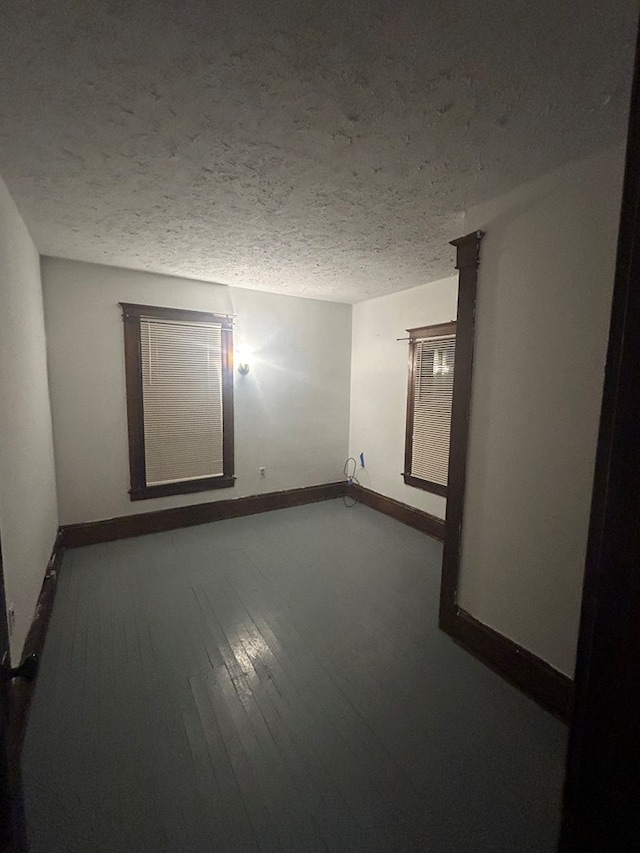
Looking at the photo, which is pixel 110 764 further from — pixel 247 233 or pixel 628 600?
pixel 247 233

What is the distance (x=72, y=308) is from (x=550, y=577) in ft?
13.1

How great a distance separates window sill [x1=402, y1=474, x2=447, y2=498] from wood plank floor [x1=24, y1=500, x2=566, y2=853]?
107 cm

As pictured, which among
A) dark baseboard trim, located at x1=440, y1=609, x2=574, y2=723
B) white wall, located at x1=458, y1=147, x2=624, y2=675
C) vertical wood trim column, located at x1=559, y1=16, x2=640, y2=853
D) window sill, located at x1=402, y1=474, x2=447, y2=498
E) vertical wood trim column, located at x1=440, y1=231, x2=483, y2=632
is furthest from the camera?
window sill, located at x1=402, y1=474, x2=447, y2=498

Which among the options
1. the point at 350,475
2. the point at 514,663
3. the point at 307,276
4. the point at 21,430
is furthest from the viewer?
the point at 350,475

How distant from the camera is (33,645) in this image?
6.14 feet

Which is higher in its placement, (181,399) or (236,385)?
(236,385)

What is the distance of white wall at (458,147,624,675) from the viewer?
153cm

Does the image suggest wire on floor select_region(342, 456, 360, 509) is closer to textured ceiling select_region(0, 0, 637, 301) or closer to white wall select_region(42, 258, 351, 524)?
white wall select_region(42, 258, 351, 524)

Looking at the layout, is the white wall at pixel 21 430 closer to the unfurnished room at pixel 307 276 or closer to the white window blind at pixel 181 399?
the unfurnished room at pixel 307 276

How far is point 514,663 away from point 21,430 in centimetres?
295

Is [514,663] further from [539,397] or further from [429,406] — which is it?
[429,406]


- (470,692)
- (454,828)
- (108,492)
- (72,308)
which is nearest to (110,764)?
(454,828)

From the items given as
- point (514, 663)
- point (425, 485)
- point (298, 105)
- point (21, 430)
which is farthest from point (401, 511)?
point (298, 105)

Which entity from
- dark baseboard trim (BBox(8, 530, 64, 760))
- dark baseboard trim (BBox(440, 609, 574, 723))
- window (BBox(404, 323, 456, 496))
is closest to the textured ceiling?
window (BBox(404, 323, 456, 496))
